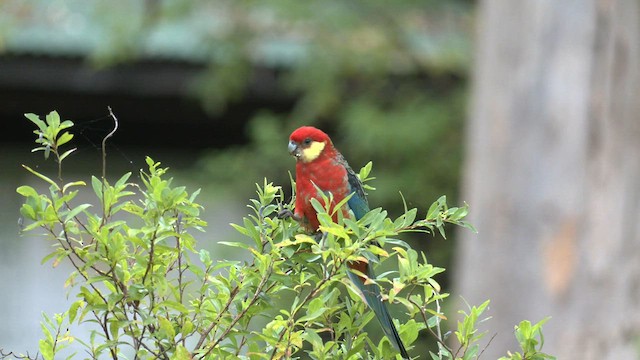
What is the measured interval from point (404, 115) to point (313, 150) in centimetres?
260

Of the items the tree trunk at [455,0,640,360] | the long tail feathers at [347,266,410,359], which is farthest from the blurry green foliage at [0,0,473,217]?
the long tail feathers at [347,266,410,359]

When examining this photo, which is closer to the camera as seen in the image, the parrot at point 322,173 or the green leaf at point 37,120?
the green leaf at point 37,120

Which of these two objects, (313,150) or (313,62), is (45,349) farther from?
(313,62)

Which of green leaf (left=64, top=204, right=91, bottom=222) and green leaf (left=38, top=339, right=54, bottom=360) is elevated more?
green leaf (left=64, top=204, right=91, bottom=222)

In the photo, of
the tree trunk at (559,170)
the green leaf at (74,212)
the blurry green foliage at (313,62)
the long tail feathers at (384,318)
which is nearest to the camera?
the green leaf at (74,212)

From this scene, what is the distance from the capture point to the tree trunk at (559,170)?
9.25 ft

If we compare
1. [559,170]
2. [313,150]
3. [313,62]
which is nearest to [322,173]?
[313,150]

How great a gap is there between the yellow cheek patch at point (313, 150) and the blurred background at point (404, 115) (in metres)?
1.35

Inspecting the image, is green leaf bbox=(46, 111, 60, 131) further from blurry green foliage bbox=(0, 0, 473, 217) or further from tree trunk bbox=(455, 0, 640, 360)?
blurry green foliage bbox=(0, 0, 473, 217)

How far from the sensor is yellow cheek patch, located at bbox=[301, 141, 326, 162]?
138 centimetres

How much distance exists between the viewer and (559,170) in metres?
2.85

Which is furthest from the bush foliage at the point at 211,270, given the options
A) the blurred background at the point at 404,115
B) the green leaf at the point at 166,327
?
the blurred background at the point at 404,115

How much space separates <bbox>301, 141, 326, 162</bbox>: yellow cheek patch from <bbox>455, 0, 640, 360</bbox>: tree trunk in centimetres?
160

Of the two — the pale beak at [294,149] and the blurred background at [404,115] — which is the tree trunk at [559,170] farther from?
the pale beak at [294,149]
